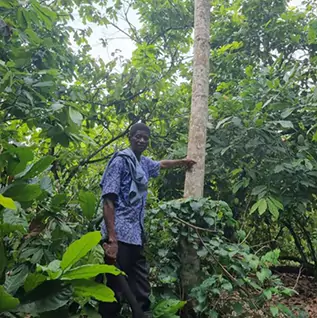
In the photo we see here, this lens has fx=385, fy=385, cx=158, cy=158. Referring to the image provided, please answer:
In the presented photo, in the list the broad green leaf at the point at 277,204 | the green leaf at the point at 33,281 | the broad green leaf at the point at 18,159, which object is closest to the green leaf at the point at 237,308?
the broad green leaf at the point at 277,204

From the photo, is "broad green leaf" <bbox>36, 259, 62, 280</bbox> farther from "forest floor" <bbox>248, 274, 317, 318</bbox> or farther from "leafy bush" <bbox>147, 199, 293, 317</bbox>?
"forest floor" <bbox>248, 274, 317, 318</bbox>

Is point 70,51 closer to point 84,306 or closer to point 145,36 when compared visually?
point 145,36

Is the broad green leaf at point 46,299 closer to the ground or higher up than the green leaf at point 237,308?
higher up

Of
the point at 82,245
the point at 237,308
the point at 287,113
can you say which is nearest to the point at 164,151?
the point at 287,113

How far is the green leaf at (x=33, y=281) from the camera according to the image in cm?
177

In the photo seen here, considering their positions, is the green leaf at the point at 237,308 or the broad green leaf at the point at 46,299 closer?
the broad green leaf at the point at 46,299

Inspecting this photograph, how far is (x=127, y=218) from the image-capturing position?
2553 mm

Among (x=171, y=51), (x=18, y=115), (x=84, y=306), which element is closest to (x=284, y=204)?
(x=84, y=306)

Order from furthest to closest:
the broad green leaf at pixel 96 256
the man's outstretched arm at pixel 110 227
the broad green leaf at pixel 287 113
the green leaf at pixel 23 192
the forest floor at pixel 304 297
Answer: the forest floor at pixel 304 297, the broad green leaf at pixel 287 113, the man's outstretched arm at pixel 110 227, the broad green leaf at pixel 96 256, the green leaf at pixel 23 192

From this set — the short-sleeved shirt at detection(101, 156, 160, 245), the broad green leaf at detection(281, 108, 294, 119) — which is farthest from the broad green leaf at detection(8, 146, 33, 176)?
the broad green leaf at detection(281, 108, 294, 119)

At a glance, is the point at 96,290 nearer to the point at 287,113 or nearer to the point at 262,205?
the point at 262,205

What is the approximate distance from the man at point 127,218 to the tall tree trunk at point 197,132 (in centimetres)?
40

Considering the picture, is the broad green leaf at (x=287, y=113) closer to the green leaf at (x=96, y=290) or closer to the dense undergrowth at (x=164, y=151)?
the dense undergrowth at (x=164, y=151)

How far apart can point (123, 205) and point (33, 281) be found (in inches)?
35.3
